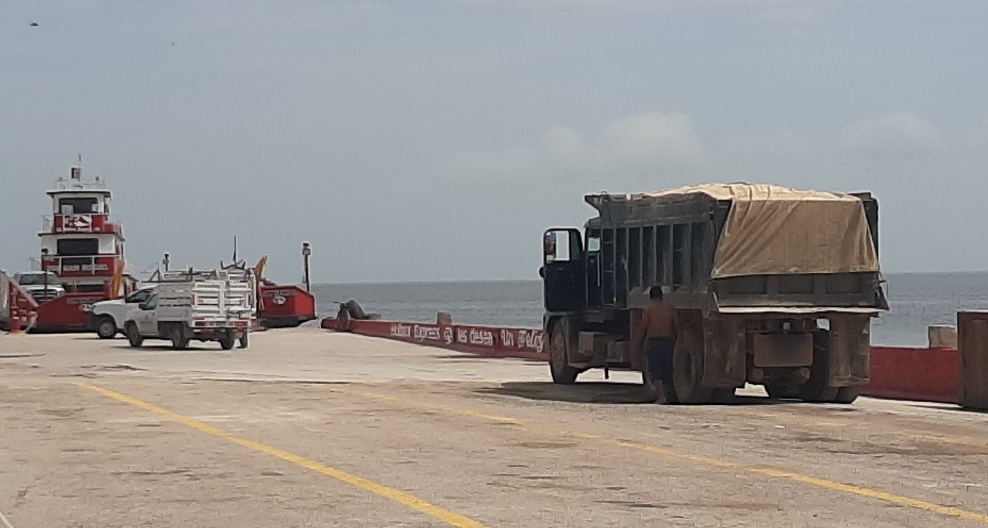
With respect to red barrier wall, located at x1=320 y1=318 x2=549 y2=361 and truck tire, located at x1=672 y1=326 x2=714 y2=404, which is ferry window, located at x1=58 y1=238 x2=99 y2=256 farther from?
truck tire, located at x1=672 y1=326 x2=714 y2=404

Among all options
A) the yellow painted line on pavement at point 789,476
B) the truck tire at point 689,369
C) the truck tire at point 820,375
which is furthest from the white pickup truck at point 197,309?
the yellow painted line on pavement at point 789,476

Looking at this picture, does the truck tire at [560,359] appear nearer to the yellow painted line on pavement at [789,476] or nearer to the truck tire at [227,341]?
the yellow painted line on pavement at [789,476]

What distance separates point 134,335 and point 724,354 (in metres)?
25.1

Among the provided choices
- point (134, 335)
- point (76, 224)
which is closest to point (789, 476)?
point (134, 335)

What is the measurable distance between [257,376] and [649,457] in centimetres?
1546

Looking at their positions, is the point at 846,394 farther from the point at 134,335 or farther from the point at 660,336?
the point at 134,335

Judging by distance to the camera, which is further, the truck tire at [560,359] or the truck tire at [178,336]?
the truck tire at [178,336]

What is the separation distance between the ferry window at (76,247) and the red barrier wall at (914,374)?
45588 millimetres

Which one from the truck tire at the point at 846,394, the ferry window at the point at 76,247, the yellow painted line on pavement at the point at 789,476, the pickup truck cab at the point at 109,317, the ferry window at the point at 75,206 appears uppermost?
the ferry window at the point at 75,206

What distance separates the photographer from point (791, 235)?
1962 cm

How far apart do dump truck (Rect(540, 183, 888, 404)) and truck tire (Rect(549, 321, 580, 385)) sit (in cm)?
368

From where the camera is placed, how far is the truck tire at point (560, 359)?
80.3ft

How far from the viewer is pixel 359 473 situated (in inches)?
483

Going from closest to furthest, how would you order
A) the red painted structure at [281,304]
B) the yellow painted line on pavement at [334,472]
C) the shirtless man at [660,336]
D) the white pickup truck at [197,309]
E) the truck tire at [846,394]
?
the yellow painted line on pavement at [334,472] → the truck tire at [846,394] → the shirtless man at [660,336] → the white pickup truck at [197,309] → the red painted structure at [281,304]
